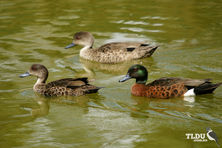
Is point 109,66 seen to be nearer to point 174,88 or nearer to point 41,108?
point 174,88

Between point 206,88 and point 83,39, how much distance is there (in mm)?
4526

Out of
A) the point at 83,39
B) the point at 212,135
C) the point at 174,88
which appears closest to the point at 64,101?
the point at 174,88

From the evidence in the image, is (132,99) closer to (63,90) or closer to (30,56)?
(63,90)

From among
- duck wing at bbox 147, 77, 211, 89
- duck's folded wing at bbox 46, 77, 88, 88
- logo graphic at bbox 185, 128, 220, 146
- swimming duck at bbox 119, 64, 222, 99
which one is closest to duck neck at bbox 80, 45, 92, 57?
duck's folded wing at bbox 46, 77, 88, 88

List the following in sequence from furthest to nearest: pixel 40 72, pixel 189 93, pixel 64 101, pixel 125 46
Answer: pixel 125 46 → pixel 40 72 → pixel 64 101 → pixel 189 93

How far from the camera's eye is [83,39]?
38.6 feet

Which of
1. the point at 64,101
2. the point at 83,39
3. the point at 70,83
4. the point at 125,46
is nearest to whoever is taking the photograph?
the point at 64,101

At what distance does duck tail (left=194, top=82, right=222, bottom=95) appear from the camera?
8.03m

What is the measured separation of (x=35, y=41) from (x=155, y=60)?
3.64m

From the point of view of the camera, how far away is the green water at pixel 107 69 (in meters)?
6.61

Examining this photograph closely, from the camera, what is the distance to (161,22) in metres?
14.1

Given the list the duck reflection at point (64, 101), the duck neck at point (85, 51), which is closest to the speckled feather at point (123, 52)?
the duck neck at point (85, 51)

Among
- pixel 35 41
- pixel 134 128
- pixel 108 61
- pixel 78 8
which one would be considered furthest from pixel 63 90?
pixel 78 8

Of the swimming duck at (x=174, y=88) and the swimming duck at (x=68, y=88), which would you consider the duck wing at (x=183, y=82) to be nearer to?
the swimming duck at (x=174, y=88)
